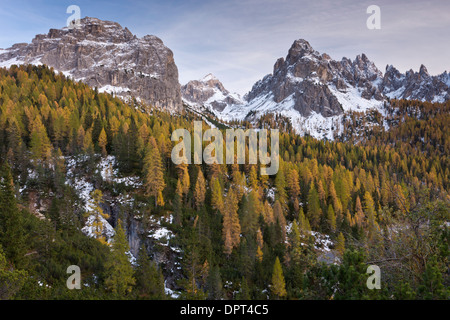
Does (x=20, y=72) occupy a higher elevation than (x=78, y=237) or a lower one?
higher

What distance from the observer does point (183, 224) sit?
137ft

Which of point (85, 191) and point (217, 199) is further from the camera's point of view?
point (85, 191)

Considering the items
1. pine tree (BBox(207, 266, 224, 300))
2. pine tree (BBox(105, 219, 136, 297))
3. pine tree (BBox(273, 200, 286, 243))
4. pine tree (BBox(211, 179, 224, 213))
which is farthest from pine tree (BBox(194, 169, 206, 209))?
pine tree (BBox(105, 219, 136, 297))

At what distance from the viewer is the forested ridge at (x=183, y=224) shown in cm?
937

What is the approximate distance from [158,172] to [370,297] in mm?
41942

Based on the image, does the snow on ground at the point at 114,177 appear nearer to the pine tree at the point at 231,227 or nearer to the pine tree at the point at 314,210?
the pine tree at the point at 231,227

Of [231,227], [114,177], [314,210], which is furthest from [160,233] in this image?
[314,210]

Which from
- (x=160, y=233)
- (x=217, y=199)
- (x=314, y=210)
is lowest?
(x=160, y=233)

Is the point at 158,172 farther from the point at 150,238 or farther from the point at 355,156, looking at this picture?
the point at 355,156

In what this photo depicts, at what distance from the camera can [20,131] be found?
58281mm

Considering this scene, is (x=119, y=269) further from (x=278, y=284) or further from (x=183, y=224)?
(x=278, y=284)

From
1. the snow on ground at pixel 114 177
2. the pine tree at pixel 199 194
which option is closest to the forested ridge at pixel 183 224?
the pine tree at pixel 199 194

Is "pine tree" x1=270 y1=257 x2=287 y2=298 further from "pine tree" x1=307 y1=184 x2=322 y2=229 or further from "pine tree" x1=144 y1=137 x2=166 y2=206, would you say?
"pine tree" x1=307 y1=184 x2=322 y2=229

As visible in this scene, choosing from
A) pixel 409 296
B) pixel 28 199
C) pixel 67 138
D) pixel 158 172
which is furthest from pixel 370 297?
pixel 67 138
